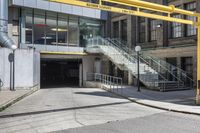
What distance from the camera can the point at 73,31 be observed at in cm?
3766

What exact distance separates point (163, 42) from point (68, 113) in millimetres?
18395

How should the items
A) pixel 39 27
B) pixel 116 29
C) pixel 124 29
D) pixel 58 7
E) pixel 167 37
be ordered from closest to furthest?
pixel 167 37
pixel 39 27
pixel 58 7
pixel 124 29
pixel 116 29

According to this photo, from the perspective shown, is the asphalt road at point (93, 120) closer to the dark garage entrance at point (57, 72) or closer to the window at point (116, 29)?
the window at point (116, 29)

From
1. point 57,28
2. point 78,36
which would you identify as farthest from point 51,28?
point 78,36

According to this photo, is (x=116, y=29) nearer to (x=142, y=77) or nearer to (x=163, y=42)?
(x=163, y=42)

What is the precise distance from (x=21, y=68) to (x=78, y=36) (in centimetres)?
1197

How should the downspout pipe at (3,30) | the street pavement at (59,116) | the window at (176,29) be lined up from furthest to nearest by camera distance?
the window at (176,29)
the downspout pipe at (3,30)
the street pavement at (59,116)

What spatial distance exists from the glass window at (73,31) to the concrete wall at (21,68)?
9.42 meters

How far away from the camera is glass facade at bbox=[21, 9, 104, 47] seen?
34125mm

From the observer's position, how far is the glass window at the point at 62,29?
119ft

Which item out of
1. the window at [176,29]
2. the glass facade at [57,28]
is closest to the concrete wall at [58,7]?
the glass facade at [57,28]

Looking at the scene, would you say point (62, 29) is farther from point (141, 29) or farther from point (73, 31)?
point (141, 29)

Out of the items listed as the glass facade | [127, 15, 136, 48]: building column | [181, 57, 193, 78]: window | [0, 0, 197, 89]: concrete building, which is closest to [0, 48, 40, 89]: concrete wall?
[0, 0, 197, 89]: concrete building

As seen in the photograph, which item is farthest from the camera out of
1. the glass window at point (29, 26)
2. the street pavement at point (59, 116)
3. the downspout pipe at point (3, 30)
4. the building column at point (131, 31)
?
the building column at point (131, 31)
